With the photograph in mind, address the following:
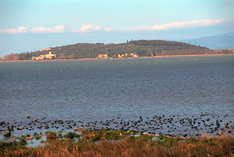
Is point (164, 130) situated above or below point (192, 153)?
below

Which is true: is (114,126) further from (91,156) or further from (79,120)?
(91,156)

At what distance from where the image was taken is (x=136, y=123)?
26.8 metres

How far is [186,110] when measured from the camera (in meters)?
33.5

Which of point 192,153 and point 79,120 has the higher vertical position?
point 192,153

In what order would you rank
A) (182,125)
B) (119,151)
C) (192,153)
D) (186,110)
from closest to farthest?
(192,153)
(119,151)
(182,125)
(186,110)

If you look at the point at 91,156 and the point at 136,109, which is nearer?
the point at 91,156

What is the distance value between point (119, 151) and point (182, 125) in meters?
12.3

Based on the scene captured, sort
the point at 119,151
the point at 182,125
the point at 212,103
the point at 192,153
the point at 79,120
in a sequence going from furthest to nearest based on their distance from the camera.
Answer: the point at 212,103
the point at 79,120
the point at 182,125
the point at 119,151
the point at 192,153

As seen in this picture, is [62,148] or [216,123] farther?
[216,123]

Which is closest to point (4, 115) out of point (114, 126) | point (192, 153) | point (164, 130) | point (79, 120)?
point (79, 120)

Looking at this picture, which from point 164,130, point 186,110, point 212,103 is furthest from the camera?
point 212,103

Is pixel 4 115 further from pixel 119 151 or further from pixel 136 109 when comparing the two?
pixel 119 151

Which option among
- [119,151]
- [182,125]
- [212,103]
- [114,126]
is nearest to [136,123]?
[114,126]

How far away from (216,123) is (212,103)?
1307cm
